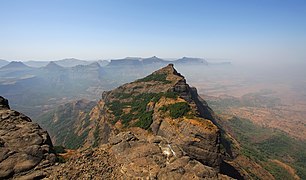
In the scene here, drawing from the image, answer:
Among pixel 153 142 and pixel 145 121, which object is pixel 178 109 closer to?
pixel 145 121

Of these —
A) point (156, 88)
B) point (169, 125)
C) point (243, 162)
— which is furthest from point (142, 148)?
point (156, 88)

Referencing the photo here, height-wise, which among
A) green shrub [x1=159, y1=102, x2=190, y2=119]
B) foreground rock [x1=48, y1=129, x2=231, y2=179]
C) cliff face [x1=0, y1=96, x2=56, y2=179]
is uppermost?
cliff face [x1=0, y1=96, x2=56, y2=179]

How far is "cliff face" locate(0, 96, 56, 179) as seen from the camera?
1784cm

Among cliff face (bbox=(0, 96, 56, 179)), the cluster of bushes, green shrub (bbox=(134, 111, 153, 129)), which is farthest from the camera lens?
the cluster of bushes

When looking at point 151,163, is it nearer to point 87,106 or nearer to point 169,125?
point 169,125

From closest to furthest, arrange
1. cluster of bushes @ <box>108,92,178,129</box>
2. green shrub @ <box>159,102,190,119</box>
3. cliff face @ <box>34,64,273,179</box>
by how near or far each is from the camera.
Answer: cliff face @ <box>34,64,273,179</box> → green shrub @ <box>159,102,190,119</box> → cluster of bushes @ <box>108,92,178,129</box>

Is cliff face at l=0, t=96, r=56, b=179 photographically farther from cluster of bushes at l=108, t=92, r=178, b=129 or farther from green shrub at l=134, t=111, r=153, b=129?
cluster of bushes at l=108, t=92, r=178, b=129

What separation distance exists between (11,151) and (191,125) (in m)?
30.4

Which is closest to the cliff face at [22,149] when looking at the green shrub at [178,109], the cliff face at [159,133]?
the cliff face at [159,133]

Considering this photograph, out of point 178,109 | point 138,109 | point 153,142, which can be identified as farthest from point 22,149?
point 138,109

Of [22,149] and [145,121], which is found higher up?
[22,149]

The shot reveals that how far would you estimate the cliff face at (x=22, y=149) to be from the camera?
58.5ft

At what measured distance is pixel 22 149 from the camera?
19469 millimetres

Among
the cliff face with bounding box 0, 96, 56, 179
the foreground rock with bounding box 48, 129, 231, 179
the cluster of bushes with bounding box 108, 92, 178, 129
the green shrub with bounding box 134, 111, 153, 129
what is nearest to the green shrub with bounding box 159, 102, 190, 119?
the green shrub with bounding box 134, 111, 153, 129
